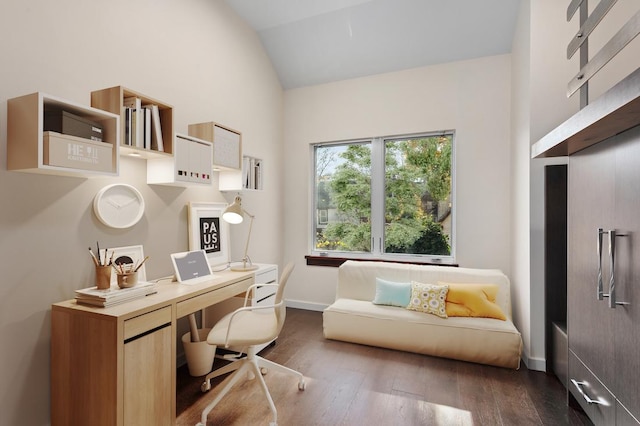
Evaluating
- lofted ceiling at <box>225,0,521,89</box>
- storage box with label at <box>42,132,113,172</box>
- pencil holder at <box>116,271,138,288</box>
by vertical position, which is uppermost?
lofted ceiling at <box>225,0,521,89</box>

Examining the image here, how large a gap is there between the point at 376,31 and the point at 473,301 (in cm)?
289

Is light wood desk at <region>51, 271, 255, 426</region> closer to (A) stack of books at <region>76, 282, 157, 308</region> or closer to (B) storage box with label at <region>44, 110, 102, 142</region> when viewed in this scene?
(A) stack of books at <region>76, 282, 157, 308</region>

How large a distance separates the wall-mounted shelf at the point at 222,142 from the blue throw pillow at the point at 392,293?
5.93 feet

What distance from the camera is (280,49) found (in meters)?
3.83

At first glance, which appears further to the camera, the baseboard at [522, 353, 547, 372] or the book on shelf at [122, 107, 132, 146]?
the baseboard at [522, 353, 547, 372]

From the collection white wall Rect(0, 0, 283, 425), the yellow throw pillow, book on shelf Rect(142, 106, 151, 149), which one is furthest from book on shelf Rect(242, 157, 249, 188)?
the yellow throw pillow

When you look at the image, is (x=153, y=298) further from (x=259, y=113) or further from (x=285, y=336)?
(x=259, y=113)

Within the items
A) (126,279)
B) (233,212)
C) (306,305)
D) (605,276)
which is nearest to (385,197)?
(306,305)

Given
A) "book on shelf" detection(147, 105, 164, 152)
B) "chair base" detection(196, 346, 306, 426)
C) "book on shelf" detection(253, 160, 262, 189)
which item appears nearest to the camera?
"chair base" detection(196, 346, 306, 426)

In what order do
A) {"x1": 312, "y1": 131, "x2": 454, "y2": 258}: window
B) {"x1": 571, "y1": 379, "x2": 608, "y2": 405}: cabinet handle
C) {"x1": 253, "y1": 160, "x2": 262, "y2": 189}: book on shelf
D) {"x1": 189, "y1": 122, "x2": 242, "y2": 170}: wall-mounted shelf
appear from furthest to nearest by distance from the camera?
{"x1": 312, "y1": 131, "x2": 454, "y2": 258}: window, {"x1": 253, "y1": 160, "x2": 262, "y2": 189}: book on shelf, {"x1": 189, "y1": 122, "x2": 242, "y2": 170}: wall-mounted shelf, {"x1": 571, "y1": 379, "x2": 608, "y2": 405}: cabinet handle

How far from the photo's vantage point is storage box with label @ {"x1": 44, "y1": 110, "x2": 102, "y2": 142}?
1.63m

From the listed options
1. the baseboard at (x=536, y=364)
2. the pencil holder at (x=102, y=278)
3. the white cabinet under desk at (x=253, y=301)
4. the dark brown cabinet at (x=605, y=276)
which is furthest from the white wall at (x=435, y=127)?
the pencil holder at (x=102, y=278)

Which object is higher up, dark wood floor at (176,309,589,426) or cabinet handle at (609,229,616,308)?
cabinet handle at (609,229,616,308)

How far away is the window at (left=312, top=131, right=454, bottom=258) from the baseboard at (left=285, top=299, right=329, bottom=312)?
27.3 inches
